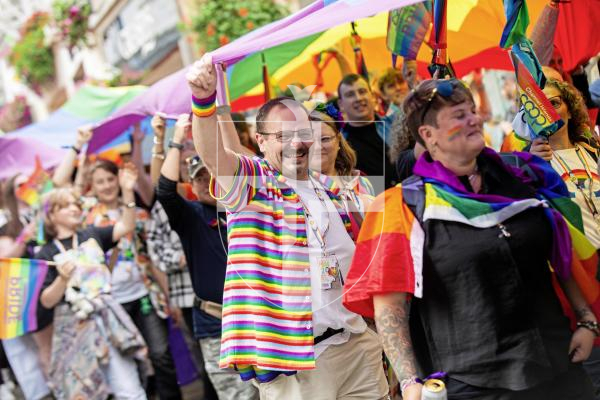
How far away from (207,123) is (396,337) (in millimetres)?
979

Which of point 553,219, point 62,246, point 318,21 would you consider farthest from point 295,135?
point 62,246

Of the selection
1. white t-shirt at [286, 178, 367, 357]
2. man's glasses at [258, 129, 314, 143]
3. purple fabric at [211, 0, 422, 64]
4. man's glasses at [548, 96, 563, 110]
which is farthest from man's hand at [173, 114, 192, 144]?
man's glasses at [548, 96, 563, 110]

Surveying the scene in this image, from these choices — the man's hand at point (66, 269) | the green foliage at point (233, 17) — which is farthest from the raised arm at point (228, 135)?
the green foliage at point (233, 17)

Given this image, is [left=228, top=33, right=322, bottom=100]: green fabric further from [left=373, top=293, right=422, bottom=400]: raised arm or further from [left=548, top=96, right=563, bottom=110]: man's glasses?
[left=373, top=293, right=422, bottom=400]: raised arm

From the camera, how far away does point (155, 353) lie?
5.97m

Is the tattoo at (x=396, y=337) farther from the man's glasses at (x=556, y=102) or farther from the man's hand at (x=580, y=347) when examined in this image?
the man's glasses at (x=556, y=102)

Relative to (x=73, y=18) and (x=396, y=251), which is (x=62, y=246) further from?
(x=73, y=18)

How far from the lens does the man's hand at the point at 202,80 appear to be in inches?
107

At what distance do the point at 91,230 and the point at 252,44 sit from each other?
267cm

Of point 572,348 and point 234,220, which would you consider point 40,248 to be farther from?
point 572,348

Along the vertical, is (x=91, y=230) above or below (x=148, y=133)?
below

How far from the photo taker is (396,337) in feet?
7.88

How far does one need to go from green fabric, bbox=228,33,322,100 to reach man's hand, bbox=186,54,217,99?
3419mm

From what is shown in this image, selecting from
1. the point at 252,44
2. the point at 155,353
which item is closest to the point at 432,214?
the point at 252,44
